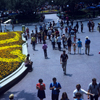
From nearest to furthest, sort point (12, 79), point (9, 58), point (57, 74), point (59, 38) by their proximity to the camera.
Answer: point (12, 79)
point (57, 74)
point (9, 58)
point (59, 38)

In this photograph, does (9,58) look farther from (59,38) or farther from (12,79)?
(59,38)

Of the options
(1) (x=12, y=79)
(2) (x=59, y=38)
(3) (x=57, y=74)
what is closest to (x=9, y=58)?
(1) (x=12, y=79)

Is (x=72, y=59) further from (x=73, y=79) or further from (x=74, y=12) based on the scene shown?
(x=74, y=12)

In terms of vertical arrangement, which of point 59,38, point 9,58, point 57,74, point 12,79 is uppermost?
point 59,38

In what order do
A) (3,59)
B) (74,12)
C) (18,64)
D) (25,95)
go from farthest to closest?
(74,12) < (3,59) < (18,64) < (25,95)

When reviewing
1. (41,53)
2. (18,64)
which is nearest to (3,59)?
(18,64)

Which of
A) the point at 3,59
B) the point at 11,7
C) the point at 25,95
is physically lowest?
the point at 25,95

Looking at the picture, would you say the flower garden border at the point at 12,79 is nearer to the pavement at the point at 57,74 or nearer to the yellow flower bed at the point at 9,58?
the pavement at the point at 57,74

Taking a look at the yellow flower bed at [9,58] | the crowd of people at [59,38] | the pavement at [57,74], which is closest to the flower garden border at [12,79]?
the pavement at [57,74]

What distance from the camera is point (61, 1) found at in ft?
141

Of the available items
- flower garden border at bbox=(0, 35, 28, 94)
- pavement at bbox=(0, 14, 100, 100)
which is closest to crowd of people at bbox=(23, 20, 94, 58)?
pavement at bbox=(0, 14, 100, 100)

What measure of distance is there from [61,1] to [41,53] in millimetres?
26799

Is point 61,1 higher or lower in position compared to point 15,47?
higher

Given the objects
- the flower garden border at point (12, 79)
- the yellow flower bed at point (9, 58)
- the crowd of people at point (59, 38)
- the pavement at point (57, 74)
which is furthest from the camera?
the crowd of people at point (59, 38)
